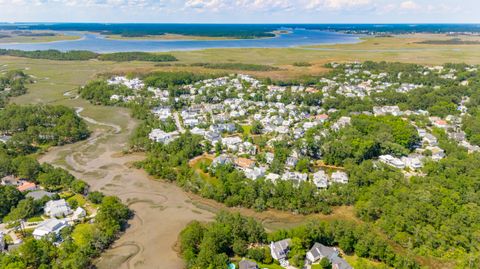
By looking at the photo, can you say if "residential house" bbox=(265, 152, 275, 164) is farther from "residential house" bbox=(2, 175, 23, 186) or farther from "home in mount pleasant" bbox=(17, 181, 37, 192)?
"residential house" bbox=(2, 175, 23, 186)

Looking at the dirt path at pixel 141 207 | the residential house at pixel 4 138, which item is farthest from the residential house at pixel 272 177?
the residential house at pixel 4 138

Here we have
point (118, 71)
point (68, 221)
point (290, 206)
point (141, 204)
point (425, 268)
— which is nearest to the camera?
point (425, 268)

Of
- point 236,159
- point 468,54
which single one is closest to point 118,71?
point 236,159

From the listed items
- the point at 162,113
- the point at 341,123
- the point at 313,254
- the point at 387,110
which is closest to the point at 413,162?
the point at 341,123

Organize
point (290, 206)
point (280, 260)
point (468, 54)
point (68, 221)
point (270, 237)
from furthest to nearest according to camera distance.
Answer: point (468, 54), point (290, 206), point (68, 221), point (270, 237), point (280, 260)

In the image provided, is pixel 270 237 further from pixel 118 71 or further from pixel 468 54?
pixel 468 54

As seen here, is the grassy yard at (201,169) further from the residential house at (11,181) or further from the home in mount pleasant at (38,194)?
the residential house at (11,181)
